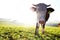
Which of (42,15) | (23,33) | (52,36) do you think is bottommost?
(52,36)

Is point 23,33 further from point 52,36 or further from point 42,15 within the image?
point 52,36

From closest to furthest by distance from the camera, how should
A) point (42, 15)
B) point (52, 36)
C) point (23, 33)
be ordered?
point (42, 15)
point (23, 33)
point (52, 36)

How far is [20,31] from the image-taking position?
31.9 feet

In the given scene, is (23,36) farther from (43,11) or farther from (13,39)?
(43,11)

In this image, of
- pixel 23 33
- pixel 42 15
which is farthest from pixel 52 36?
pixel 23 33

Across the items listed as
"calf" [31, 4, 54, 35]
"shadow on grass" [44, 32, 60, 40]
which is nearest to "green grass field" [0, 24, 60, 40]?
"shadow on grass" [44, 32, 60, 40]

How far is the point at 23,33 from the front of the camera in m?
9.52

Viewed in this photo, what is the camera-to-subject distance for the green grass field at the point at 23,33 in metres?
9.17

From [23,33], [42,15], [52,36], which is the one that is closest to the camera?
[42,15]

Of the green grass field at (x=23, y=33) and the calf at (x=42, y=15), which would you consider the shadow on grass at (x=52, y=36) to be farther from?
the calf at (x=42, y=15)

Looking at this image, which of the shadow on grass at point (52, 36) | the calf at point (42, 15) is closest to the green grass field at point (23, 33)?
the shadow on grass at point (52, 36)

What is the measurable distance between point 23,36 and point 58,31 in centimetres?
177

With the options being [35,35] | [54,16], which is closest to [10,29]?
[35,35]

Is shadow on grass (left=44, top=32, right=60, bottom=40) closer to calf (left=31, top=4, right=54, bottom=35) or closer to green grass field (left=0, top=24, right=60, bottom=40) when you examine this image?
green grass field (left=0, top=24, right=60, bottom=40)
